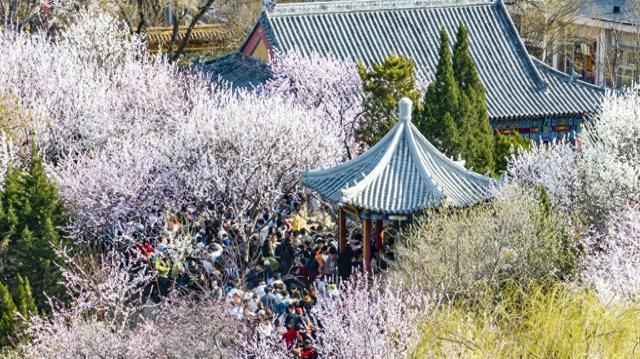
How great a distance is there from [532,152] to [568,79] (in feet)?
34.1

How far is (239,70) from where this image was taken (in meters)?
38.1

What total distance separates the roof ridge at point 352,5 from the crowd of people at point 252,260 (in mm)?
9181

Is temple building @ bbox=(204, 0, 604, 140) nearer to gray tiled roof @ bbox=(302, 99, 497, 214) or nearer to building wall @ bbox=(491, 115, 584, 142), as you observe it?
building wall @ bbox=(491, 115, 584, 142)

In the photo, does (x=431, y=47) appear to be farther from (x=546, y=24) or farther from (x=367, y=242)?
(x=367, y=242)

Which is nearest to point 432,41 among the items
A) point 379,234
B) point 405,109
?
point 405,109

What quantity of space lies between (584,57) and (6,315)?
36.0 m

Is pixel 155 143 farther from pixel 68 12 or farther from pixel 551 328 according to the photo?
pixel 68 12

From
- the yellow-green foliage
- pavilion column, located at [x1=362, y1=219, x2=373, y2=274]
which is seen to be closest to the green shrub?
the yellow-green foliage

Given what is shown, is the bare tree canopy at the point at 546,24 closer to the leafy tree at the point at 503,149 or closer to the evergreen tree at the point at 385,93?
the evergreen tree at the point at 385,93

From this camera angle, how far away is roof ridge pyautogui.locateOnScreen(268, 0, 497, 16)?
36.6 m

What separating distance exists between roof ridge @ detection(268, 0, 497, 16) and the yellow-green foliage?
63.4 ft

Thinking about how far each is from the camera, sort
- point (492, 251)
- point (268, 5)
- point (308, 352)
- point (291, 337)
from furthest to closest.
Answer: point (268, 5)
point (492, 251)
point (291, 337)
point (308, 352)

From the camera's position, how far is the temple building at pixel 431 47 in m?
35.8

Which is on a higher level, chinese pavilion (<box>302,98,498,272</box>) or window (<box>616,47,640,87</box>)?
window (<box>616,47,640,87</box>)
